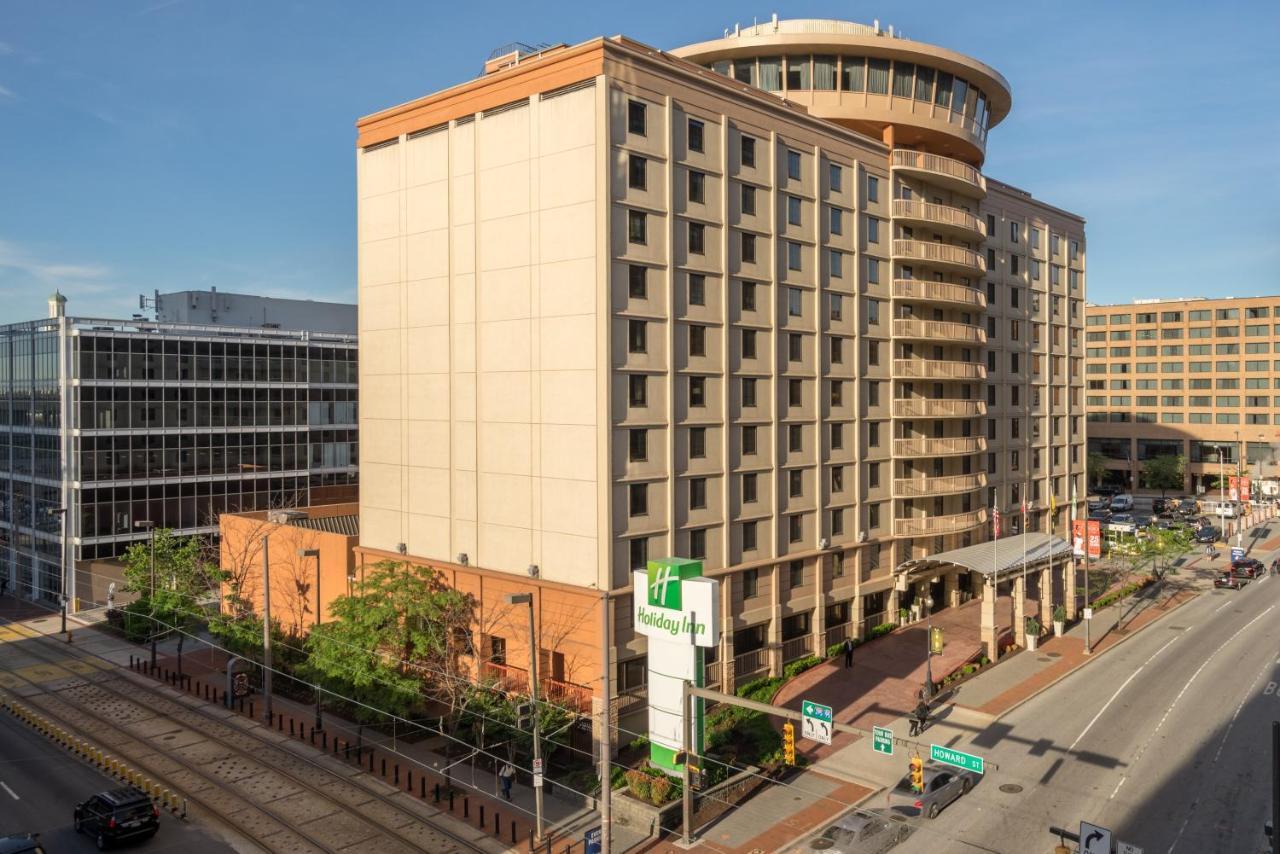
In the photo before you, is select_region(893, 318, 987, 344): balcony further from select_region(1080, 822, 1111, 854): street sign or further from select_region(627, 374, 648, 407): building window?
select_region(1080, 822, 1111, 854): street sign

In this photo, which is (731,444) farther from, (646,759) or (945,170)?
(945,170)

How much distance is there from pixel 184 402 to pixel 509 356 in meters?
44.0

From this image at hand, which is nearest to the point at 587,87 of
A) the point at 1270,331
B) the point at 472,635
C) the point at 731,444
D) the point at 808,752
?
the point at 731,444

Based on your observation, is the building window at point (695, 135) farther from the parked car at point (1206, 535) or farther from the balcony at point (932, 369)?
the parked car at point (1206, 535)

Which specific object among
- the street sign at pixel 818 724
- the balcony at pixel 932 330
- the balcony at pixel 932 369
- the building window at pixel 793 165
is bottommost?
the street sign at pixel 818 724

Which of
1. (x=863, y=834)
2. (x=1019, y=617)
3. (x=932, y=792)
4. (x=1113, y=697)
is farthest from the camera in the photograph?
(x=1019, y=617)

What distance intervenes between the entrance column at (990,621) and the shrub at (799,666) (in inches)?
378

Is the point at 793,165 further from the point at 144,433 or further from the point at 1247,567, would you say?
the point at 1247,567

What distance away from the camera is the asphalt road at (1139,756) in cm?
3061

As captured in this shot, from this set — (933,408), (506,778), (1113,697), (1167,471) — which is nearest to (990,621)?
(1113,697)

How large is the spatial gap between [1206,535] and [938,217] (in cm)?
5704

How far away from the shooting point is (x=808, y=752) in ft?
126

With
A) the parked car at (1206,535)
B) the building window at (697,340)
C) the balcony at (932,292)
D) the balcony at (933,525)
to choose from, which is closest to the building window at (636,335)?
the building window at (697,340)

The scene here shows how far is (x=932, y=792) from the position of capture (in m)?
32.5
